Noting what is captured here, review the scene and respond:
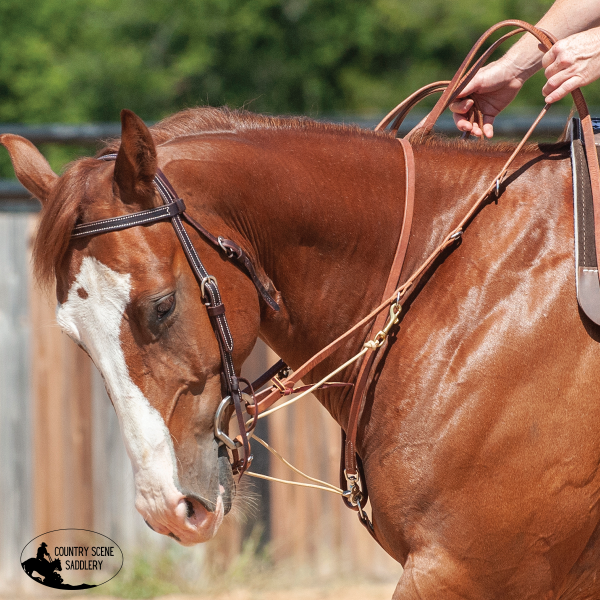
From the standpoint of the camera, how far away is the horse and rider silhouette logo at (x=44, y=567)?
15.8 ft

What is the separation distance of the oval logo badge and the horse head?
3.12m

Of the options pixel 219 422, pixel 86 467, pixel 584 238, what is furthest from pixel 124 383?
pixel 86 467

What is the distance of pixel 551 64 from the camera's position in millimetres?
2271

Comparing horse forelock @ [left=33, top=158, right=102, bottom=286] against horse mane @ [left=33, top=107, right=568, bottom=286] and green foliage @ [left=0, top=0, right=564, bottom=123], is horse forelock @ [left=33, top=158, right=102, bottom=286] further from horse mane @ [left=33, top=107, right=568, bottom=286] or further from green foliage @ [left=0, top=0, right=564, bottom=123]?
green foliage @ [left=0, top=0, right=564, bottom=123]

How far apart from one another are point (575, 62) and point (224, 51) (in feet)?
40.5

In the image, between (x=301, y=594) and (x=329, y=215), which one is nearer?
(x=329, y=215)

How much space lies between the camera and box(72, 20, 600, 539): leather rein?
2008 mm

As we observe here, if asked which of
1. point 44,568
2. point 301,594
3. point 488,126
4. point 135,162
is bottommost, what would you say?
point 301,594

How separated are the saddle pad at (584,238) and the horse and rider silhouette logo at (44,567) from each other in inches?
152

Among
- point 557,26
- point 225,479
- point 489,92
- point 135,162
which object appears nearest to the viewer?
point 135,162

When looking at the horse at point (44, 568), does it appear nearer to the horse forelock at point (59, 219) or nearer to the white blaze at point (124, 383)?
the white blaze at point (124, 383)

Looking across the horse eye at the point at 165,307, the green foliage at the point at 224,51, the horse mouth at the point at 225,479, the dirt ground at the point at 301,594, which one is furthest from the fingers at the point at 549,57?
the green foliage at the point at 224,51

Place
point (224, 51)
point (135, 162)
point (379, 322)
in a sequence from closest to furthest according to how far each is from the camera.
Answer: point (135, 162), point (379, 322), point (224, 51)

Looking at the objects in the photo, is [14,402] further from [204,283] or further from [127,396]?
Answer: [204,283]
